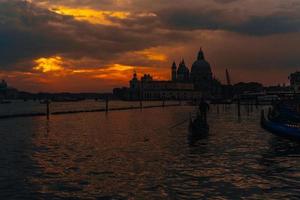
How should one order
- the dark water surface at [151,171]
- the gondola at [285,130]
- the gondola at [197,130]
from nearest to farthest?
the dark water surface at [151,171]
the gondola at [285,130]
the gondola at [197,130]

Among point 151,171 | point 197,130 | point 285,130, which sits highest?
point 285,130

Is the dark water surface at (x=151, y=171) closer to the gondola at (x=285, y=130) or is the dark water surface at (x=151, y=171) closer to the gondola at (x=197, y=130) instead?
the gondola at (x=285, y=130)

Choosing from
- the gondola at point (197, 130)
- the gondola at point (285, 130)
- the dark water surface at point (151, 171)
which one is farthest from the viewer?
the gondola at point (197, 130)

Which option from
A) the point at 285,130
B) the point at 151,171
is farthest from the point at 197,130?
the point at 151,171

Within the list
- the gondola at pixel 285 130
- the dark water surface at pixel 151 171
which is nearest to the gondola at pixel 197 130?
the gondola at pixel 285 130

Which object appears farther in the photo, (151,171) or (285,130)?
(285,130)

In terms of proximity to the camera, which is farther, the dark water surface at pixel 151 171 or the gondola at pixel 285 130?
the gondola at pixel 285 130

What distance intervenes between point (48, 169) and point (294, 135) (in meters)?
21.1

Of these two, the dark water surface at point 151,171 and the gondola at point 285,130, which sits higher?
the gondola at point 285,130

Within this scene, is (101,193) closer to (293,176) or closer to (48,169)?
(48,169)

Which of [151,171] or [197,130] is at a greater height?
[197,130]

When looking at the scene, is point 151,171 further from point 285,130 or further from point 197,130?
point 285,130

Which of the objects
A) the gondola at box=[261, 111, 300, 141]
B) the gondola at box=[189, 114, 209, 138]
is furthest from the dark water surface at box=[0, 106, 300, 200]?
the gondola at box=[189, 114, 209, 138]

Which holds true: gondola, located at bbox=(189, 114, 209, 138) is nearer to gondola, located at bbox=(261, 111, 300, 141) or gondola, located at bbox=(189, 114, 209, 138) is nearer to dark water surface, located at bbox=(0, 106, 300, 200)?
gondola, located at bbox=(261, 111, 300, 141)
